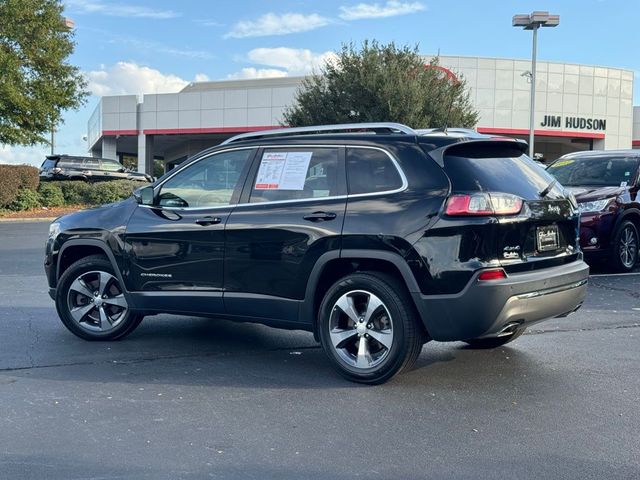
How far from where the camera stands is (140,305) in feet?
21.3

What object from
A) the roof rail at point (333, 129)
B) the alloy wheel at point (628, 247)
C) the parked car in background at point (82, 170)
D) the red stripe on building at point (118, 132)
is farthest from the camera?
the red stripe on building at point (118, 132)

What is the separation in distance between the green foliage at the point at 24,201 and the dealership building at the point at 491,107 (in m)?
19.1

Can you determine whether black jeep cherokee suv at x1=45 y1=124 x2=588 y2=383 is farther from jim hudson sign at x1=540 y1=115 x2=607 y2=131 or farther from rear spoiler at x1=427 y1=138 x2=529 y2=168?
jim hudson sign at x1=540 y1=115 x2=607 y2=131

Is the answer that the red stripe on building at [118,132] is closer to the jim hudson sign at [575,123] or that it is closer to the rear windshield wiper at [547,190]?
the jim hudson sign at [575,123]

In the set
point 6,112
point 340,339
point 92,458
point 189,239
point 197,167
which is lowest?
point 92,458

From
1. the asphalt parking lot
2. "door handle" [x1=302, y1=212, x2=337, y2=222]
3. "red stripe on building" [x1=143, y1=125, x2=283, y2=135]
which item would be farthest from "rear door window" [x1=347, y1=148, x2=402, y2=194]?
"red stripe on building" [x1=143, y1=125, x2=283, y2=135]

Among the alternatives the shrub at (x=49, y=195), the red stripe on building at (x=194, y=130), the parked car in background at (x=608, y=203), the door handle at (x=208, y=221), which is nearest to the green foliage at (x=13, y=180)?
the shrub at (x=49, y=195)

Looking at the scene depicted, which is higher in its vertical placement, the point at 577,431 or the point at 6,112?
the point at 6,112

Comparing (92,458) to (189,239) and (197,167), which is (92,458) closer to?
(189,239)

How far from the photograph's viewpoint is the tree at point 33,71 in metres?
24.2

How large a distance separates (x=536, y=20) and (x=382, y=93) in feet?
31.3

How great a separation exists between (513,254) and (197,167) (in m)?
2.77

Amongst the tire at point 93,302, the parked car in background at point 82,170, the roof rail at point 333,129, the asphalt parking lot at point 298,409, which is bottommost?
the asphalt parking lot at point 298,409

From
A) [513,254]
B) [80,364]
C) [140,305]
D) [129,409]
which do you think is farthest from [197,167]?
[513,254]
